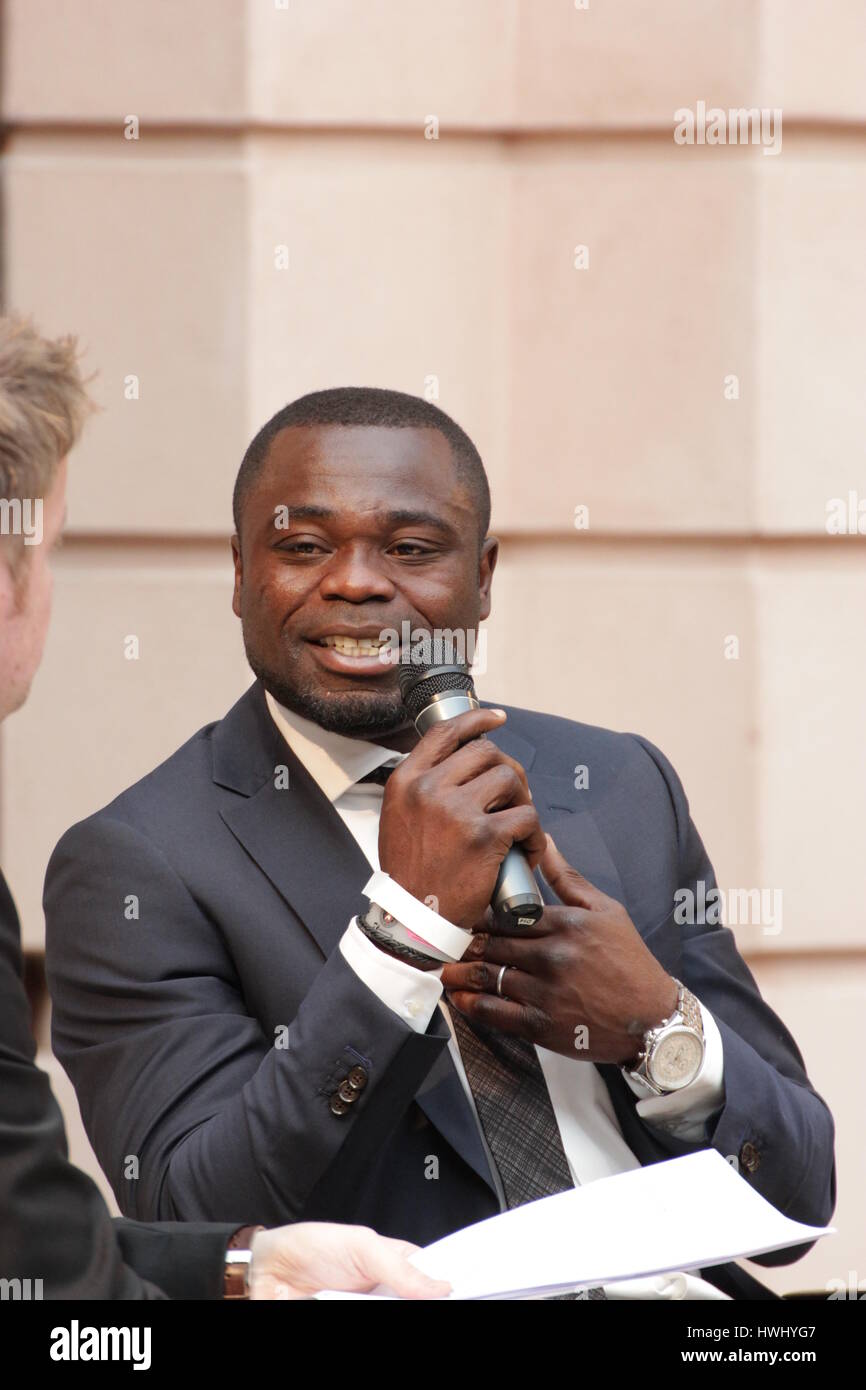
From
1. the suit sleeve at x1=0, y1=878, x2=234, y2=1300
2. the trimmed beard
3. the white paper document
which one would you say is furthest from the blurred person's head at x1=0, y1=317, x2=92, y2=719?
the white paper document

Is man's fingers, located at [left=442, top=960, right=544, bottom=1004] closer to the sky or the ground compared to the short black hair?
closer to the ground

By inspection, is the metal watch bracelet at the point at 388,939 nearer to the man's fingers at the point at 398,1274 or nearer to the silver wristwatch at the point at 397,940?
the silver wristwatch at the point at 397,940

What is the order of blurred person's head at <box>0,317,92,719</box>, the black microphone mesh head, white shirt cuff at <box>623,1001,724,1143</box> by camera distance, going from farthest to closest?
white shirt cuff at <box>623,1001,724,1143</box>, the black microphone mesh head, blurred person's head at <box>0,317,92,719</box>

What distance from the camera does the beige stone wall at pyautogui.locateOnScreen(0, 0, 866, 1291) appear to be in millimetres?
4023

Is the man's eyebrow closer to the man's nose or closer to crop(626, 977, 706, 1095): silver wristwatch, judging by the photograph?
the man's nose

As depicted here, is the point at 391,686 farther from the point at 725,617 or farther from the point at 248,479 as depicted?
the point at 725,617

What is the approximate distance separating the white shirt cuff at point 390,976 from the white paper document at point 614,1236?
0.99 feet

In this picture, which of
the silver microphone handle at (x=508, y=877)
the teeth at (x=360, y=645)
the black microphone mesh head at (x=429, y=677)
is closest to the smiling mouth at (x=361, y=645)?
the teeth at (x=360, y=645)

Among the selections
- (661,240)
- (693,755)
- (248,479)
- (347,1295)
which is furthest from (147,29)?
(347,1295)

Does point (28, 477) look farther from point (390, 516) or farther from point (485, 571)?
point (485, 571)

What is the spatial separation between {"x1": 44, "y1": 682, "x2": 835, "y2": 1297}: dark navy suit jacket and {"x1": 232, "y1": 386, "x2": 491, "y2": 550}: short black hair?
382 mm

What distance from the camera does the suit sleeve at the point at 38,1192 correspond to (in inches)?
61.4

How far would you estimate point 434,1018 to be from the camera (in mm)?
2244

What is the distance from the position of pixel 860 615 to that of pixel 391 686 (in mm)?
2092
